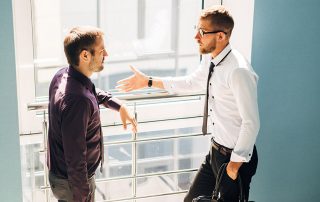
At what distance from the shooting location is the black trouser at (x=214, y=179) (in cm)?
280

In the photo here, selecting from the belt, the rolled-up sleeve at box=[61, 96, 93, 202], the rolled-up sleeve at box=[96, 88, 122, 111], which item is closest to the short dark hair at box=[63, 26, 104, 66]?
the rolled-up sleeve at box=[61, 96, 93, 202]

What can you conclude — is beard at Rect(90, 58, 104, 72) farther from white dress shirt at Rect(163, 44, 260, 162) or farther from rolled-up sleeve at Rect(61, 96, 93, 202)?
white dress shirt at Rect(163, 44, 260, 162)

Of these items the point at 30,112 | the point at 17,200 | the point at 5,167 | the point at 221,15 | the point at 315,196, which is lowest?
the point at 315,196

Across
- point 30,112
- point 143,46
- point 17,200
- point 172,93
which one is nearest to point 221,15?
point 172,93

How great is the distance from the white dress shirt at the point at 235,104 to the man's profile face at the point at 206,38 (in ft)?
0.21

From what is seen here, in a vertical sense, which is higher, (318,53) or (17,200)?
(318,53)

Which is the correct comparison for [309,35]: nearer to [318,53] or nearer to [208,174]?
[318,53]

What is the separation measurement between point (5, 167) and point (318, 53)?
6.71ft

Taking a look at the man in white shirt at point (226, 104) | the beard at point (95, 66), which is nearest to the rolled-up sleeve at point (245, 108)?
the man in white shirt at point (226, 104)

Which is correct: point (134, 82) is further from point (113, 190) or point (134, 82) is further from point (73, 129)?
point (113, 190)

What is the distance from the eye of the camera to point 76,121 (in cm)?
235

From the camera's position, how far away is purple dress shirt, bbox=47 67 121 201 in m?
2.36

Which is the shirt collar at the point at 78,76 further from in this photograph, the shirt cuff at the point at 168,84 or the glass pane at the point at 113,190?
the glass pane at the point at 113,190

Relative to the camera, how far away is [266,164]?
138 inches
